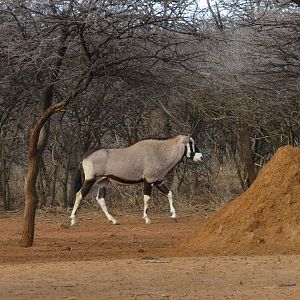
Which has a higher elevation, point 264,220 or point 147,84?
point 147,84

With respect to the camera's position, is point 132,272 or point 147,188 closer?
point 132,272

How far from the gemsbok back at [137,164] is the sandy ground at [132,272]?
11.5ft

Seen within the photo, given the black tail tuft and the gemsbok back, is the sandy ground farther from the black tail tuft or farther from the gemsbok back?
the black tail tuft

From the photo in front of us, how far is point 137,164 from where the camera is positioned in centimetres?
2123

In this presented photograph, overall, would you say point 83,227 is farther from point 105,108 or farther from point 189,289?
point 189,289

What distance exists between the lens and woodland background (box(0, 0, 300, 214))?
520 inches

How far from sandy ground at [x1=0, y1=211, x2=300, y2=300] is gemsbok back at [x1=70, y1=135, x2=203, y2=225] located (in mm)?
3519

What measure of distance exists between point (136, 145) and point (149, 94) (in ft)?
19.7

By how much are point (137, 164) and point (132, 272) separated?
10.1 meters

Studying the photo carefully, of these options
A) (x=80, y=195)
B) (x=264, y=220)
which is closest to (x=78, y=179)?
(x=80, y=195)

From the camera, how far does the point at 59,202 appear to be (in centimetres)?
2672

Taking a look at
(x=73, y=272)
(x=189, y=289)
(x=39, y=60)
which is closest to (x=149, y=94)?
(x=39, y=60)

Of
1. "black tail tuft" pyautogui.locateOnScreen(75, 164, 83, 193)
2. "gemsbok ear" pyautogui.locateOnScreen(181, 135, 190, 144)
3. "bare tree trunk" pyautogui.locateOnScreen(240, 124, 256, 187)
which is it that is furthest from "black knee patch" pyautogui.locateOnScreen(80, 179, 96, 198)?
"bare tree trunk" pyautogui.locateOnScreen(240, 124, 256, 187)

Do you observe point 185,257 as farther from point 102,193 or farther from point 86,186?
point 102,193
